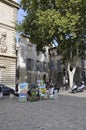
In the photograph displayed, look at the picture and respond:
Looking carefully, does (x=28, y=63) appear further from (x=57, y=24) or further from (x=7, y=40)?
(x=57, y=24)

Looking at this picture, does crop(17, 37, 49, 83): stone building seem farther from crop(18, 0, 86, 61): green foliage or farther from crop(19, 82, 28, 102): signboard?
crop(19, 82, 28, 102): signboard

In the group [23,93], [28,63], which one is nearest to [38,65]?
[28,63]

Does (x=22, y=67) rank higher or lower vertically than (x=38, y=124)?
higher

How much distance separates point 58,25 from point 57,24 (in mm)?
289

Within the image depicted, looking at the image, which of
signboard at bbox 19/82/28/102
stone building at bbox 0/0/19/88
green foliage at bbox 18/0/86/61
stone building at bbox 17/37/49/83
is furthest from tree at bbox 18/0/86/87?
signboard at bbox 19/82/28/102

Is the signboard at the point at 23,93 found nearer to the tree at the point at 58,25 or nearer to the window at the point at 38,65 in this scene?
the tree at the point at 58,25

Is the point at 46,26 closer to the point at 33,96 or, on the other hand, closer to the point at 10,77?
the point at 10,77

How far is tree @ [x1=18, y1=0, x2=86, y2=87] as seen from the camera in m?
40.1

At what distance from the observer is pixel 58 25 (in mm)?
40000

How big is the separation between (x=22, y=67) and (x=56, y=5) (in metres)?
18.6

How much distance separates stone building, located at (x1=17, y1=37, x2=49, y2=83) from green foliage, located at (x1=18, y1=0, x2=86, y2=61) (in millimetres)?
11360

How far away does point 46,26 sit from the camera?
4066cm

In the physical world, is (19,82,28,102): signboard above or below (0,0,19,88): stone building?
below

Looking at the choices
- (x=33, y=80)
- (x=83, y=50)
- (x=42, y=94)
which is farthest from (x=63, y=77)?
(x=42, y=94)
